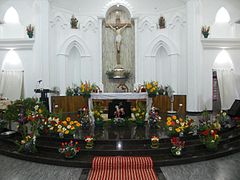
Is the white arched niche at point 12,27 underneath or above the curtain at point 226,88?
above

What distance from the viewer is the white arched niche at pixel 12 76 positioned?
12.5 meters

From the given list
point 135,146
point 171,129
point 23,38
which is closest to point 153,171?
point 135,146

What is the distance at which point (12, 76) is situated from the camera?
1252 cm

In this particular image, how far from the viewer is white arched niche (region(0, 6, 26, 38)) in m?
12.7

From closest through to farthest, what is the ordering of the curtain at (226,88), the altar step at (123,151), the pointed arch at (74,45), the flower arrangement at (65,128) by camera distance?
the altar step at (123,151)
the flower arrangement at (65,128)
the curtain at (226,88)
the pointed arch at (74,45)

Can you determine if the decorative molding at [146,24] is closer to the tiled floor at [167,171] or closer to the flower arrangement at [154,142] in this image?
the flower arrangement at [154,142]

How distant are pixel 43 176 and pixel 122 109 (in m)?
4.22

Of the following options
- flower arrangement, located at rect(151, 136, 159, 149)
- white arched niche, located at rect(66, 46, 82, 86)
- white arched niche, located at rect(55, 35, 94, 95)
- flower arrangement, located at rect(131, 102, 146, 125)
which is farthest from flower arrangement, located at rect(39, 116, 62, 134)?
white arched niche, located at rect(66, 46, 82, 86)

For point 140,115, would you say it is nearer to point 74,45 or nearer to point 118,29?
point 118,29

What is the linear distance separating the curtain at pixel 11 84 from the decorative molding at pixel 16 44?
1.59m

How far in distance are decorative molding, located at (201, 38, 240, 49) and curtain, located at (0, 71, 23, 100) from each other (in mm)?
11571

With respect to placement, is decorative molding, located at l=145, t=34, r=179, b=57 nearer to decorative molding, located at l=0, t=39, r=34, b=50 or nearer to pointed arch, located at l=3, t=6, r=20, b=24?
decorative molding, located at l=0, t=39, r=34, b=50

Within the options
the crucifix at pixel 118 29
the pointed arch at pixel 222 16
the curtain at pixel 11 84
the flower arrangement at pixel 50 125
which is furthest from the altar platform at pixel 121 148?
the pointed arch at pixel 222 16

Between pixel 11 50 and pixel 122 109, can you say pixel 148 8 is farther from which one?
pixel 11 50
